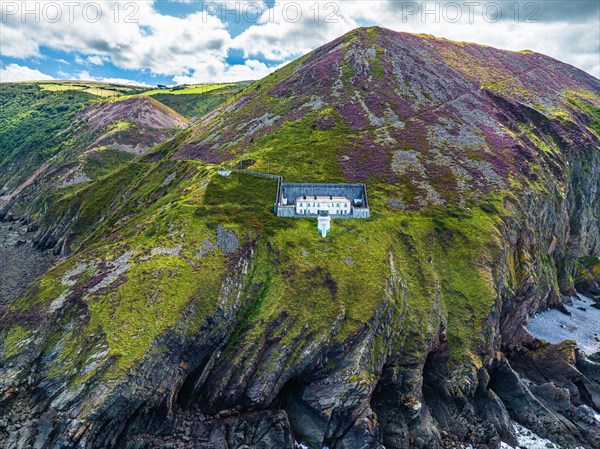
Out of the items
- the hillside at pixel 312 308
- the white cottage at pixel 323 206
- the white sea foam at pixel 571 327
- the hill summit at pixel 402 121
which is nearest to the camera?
the hillside at pixel 312 308

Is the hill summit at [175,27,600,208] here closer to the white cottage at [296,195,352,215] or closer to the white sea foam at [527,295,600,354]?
the white cottage at [296,195,352,215]

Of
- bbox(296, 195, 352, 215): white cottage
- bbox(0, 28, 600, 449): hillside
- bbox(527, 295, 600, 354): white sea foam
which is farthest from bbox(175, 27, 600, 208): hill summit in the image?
bbox(527, 295, 600, 354): white sea foam

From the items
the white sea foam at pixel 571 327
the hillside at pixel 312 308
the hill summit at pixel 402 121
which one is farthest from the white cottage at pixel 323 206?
the white sea foam at pixel 571 327

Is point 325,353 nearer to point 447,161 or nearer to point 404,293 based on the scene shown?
point 404,293

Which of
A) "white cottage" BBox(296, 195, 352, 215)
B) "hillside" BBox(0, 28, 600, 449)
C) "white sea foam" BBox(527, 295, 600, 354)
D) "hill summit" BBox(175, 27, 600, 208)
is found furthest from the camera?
"hill summit" BBox(175, 27, 600, 208)

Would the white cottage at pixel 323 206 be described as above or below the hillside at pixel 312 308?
above

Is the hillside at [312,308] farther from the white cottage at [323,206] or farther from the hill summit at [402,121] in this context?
the white cottage at [323,206]

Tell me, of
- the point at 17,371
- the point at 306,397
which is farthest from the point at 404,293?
the point at 17,371

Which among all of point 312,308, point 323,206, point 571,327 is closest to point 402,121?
point 323,206
